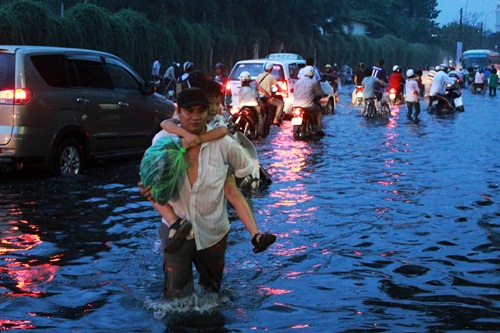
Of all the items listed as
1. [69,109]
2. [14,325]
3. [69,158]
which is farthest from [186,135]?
[69,158]

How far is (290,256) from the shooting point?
24.2 feet

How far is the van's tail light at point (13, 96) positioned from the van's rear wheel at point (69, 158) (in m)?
0.98

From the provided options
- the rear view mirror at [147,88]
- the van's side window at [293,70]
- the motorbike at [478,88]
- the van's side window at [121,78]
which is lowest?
the motorbike at [478,88]

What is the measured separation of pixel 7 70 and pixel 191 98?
6754 millimetres

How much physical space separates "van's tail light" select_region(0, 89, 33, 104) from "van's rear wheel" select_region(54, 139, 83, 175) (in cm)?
98

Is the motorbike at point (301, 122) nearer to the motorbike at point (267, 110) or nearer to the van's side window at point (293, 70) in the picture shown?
the motorbike at point (267, 110)

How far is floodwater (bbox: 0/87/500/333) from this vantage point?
5.53 m

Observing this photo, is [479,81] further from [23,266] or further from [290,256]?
[23,266]

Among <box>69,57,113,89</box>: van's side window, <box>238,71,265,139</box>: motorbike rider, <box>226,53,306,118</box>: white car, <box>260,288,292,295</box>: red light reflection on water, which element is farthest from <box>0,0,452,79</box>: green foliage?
<box>260,288,292,295</box>: red light reflection on water

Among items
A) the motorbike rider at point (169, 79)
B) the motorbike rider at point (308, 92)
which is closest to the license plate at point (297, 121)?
the motorbike rider at point (308, 92)

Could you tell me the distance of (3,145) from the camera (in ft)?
36.4

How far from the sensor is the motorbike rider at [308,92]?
18586mm

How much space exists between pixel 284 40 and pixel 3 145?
45.9 metres

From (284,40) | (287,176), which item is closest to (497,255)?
(287,176)
